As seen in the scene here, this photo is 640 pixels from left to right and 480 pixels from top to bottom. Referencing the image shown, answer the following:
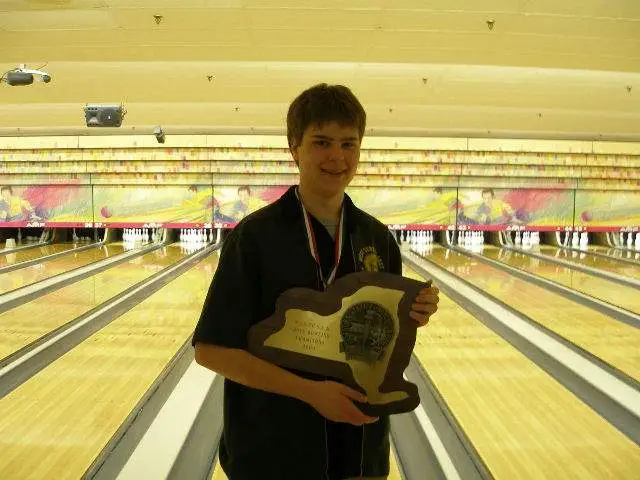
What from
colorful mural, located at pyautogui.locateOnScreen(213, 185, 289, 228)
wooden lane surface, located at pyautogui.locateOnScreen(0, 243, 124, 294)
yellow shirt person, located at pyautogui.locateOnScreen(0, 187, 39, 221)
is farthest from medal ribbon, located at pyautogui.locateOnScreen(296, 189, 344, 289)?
yellow shirt person, located at pyautogui.locateOnScreen(0, 187, 39, 221)

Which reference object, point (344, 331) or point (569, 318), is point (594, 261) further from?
point (344, 331)

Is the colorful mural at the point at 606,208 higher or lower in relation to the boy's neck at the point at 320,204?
lower

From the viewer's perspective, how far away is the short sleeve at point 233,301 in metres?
1.01

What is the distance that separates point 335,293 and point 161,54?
13.8 ft

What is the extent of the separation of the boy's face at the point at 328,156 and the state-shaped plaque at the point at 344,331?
0.70 ft

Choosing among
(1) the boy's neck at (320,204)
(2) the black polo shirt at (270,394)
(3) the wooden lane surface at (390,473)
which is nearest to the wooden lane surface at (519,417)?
(3) the wooden lane surface at (390,473)

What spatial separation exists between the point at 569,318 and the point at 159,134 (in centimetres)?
641

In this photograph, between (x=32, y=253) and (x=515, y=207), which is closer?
(x=32, y=253)

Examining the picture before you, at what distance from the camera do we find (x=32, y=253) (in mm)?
8055

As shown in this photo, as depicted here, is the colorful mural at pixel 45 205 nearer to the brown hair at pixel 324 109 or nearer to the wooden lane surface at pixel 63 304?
the wooden lane surface at pixel 63 304

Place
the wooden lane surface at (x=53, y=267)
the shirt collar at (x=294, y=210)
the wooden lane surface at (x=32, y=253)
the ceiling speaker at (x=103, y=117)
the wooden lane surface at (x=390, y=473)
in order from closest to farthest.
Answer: the shirt collar at (x=294, y=210)
the wooden lane surface at (x=390, y=473)
the wooden lane surface at (x=53, y=267)
the ceiling speaker at (x=103, y=117)
the wooden lane surface at (x=32, y=253)

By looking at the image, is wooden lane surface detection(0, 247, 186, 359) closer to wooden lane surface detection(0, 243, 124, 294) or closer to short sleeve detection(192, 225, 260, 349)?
wooden lane surface detection(0, 243, 124, 294)

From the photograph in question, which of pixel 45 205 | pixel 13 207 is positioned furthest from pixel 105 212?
pixel 13 207

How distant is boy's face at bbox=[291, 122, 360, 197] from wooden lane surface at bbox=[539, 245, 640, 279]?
6.40m
